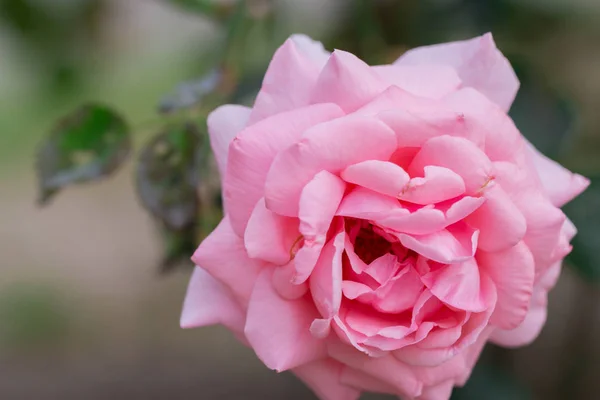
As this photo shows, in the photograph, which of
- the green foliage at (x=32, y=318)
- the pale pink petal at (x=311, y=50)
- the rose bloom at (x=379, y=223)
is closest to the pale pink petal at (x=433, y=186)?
the rose bloom at (x=379, y=223)

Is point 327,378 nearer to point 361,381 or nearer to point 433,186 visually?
point 361,381

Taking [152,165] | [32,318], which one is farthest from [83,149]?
[32,318]

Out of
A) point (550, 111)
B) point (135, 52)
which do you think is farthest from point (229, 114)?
point (135, 52)

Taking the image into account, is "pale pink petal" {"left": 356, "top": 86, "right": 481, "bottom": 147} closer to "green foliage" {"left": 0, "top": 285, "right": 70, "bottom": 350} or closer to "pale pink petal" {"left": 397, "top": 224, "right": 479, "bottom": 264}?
"pale pink petal" {"left": 397, "top": 224, "right": 479, "bottom": 264}

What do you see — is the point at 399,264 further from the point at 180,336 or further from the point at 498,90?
the point at 180,336

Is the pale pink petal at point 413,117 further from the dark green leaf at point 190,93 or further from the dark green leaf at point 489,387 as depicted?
the dark green leaf at point 489,387

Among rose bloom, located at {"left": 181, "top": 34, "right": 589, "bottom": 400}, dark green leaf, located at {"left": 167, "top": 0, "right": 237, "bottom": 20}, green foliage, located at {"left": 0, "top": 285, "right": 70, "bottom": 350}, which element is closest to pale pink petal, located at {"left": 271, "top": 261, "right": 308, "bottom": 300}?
rose bloom, located at {"left": 181, "top": 34, "right": 589, "bottom": 400}
